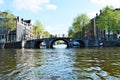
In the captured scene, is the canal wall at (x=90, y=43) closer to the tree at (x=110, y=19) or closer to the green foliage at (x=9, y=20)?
the tree at (x=110, y=19)

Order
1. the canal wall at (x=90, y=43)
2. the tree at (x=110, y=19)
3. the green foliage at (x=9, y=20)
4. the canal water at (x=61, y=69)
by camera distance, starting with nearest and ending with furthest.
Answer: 1. the canal water at (x=61, y=69)
2. the tree at (x=110, y=19)
3. the canal wall at (x=90, y=43)
4. the green foliage at (x=9, y=20)

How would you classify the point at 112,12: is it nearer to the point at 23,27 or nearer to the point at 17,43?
the point at 17,43

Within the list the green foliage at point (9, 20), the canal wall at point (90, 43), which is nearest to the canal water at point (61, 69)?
the canal wall at point (90, 43)

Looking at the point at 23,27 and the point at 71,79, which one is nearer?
the point at 71,79

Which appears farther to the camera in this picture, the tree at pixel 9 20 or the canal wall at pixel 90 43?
the tree at pixel 9 20

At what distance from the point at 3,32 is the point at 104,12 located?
125 ft

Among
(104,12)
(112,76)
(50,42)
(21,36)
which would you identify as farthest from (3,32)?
(112,76)

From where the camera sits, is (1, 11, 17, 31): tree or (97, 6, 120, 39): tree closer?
(97, 6, 120, 39): tree

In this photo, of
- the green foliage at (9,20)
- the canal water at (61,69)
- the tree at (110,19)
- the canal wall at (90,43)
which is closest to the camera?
the canal water at (61,69)

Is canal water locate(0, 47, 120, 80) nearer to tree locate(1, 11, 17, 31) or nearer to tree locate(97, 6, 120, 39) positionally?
tree locate(97, 6, 120, 39)

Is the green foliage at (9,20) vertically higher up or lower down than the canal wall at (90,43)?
higher up

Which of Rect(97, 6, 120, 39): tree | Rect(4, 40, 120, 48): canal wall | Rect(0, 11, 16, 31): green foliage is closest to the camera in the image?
Rect(97, 6, 120, 39): tree

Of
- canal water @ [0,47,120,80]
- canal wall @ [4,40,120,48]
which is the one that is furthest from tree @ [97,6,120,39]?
canal water @ [0,47,120,80]

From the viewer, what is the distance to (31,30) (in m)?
130
